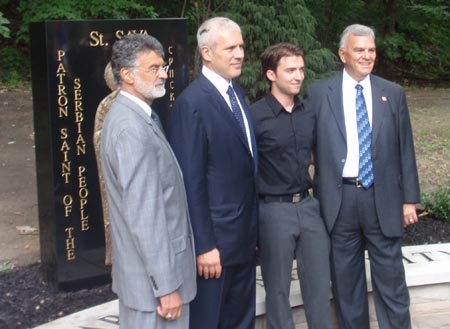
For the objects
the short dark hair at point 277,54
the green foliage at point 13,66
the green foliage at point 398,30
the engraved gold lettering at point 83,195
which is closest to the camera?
the short dark hair at point 277,54

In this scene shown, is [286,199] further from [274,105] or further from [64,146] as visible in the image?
[64,146]

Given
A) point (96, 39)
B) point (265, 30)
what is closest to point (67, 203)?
point (96, 39)

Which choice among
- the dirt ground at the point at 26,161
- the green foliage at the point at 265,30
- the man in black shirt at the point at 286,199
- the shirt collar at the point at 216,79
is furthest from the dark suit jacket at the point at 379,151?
the green foliage at the point at 265,30

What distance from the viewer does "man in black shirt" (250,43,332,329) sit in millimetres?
3436

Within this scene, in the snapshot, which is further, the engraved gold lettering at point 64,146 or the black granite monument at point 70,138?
the engraved gold lettering at point 64,146

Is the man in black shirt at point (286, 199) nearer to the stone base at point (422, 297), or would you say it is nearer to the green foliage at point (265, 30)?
the stone base at point (422, 297)

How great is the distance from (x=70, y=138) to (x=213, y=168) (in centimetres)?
188

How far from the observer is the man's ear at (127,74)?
269cm

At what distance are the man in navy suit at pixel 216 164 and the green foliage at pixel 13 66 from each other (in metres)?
12.1

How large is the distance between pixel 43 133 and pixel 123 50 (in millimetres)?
2140

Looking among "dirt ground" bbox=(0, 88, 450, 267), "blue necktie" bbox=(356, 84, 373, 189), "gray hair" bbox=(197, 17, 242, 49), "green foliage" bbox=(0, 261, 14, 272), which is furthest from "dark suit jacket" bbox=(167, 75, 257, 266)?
"dirt ground" bbox=(0, 88, 450, 267)

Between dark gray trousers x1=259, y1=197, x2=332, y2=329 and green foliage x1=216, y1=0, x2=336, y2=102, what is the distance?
16.0 ft

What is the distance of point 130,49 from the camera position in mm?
2676

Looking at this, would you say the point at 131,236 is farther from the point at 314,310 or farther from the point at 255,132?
the point at 314,310
